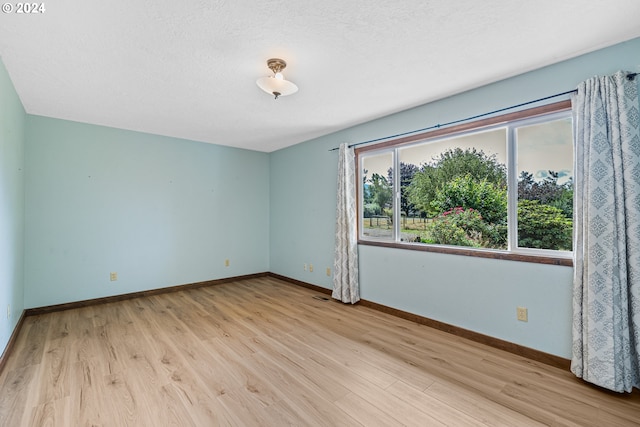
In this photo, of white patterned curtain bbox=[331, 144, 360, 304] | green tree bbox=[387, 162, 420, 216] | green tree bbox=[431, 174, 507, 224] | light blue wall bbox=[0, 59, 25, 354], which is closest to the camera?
light blue wall bbox=[0, 59, 25, 354]

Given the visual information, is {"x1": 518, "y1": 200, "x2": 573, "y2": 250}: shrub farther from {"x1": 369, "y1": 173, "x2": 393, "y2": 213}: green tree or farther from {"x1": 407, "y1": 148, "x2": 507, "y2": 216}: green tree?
{"x1": 369, "y1": 173, "x2": 393, "y2": 213}: green tree

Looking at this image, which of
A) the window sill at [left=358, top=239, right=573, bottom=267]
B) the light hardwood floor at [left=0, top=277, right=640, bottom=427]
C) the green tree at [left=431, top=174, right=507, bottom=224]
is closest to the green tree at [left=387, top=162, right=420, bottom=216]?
the green tree at [left=431, top=174, right=507, bottom=224]

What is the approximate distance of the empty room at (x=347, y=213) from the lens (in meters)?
1.76

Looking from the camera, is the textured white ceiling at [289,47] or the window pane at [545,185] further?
the window pane at [545,185]

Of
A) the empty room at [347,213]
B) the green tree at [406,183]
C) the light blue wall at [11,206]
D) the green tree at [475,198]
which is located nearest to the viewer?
the empty room at [347,213]

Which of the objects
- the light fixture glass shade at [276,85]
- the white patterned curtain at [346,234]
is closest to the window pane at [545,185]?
the white patterned curtain at [346,234]

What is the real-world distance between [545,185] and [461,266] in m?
0.99

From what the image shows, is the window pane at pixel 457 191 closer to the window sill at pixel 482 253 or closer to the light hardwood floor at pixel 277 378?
the window sill at pixel 482 253

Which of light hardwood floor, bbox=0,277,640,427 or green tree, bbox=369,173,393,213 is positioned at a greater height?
green tree, bbox=369,173,393,213

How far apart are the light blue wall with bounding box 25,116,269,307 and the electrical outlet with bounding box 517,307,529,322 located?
4.08 metres

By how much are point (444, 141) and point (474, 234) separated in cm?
104

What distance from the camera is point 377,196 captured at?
374 cm

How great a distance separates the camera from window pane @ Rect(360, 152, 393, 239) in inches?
141

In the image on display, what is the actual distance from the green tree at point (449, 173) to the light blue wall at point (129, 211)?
10.2 feet
